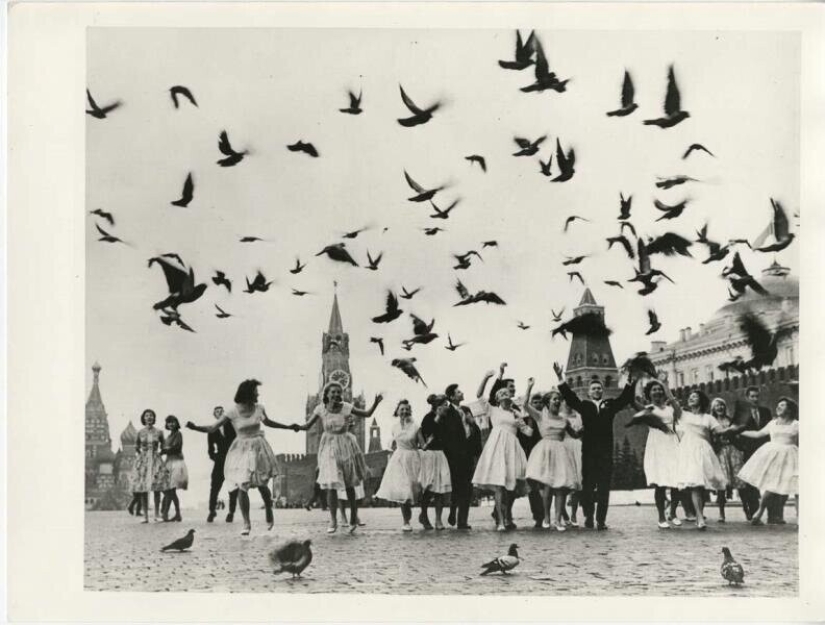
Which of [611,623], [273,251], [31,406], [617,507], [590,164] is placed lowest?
[611,623]

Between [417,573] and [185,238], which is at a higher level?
[185,238]

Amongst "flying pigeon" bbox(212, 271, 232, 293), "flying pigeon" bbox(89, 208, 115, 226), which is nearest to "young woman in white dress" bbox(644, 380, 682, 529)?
"flying pigeon" bbox(212, 271, 232, 293)

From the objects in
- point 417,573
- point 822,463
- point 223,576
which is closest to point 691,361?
point 822,463

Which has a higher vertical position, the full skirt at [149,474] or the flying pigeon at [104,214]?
the flying pigeon at [104,214]

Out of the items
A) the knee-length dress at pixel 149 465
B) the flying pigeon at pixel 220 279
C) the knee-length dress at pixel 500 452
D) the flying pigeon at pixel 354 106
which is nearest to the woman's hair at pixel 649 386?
the knee-length dress at pixel 500 452

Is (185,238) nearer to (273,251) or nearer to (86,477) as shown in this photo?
(273,251)

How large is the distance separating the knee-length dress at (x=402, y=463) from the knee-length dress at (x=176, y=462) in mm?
1709

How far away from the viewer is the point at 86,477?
29.8 ft

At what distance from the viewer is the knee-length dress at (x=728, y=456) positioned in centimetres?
918

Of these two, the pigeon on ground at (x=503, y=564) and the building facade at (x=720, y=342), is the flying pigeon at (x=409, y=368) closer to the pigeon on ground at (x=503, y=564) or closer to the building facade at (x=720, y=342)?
the pigeon on ground at (x=503, y=564)

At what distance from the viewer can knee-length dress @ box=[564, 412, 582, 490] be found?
922cm

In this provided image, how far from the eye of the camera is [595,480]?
9.21m

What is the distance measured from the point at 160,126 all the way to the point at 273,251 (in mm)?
1433

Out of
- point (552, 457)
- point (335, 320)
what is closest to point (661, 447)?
point (552, 457)
